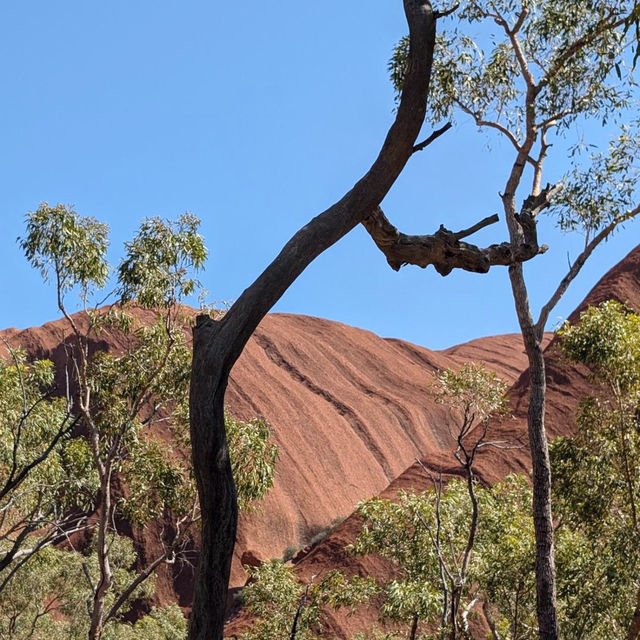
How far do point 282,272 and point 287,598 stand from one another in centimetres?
1156

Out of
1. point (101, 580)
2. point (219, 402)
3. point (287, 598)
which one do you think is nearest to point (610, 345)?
point (287, 598)

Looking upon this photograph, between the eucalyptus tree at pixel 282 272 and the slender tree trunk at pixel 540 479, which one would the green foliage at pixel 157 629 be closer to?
the slender tree trunk at pixel 540 479

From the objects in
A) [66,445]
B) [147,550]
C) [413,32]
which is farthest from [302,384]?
[413,32]

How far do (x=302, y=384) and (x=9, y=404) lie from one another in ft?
140

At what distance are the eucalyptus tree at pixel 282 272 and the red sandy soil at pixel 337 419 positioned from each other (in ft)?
76.2

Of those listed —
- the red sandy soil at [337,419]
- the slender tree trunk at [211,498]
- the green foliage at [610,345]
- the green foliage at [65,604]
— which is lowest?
the slender tree trunk at [211,498]

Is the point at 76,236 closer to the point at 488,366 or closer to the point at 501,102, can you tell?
the point at 501,102

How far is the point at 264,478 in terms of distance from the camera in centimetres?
1373

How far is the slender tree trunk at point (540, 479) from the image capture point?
10.6m

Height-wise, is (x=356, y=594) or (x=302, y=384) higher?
(x=302, y=384)

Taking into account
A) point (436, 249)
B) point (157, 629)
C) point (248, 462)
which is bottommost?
point (436, 249)

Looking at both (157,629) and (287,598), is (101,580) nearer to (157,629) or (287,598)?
(287,598)

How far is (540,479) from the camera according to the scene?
1115 centimetres

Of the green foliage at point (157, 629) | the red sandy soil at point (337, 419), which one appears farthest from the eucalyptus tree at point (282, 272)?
the red sandy soil at point (337, 419)
